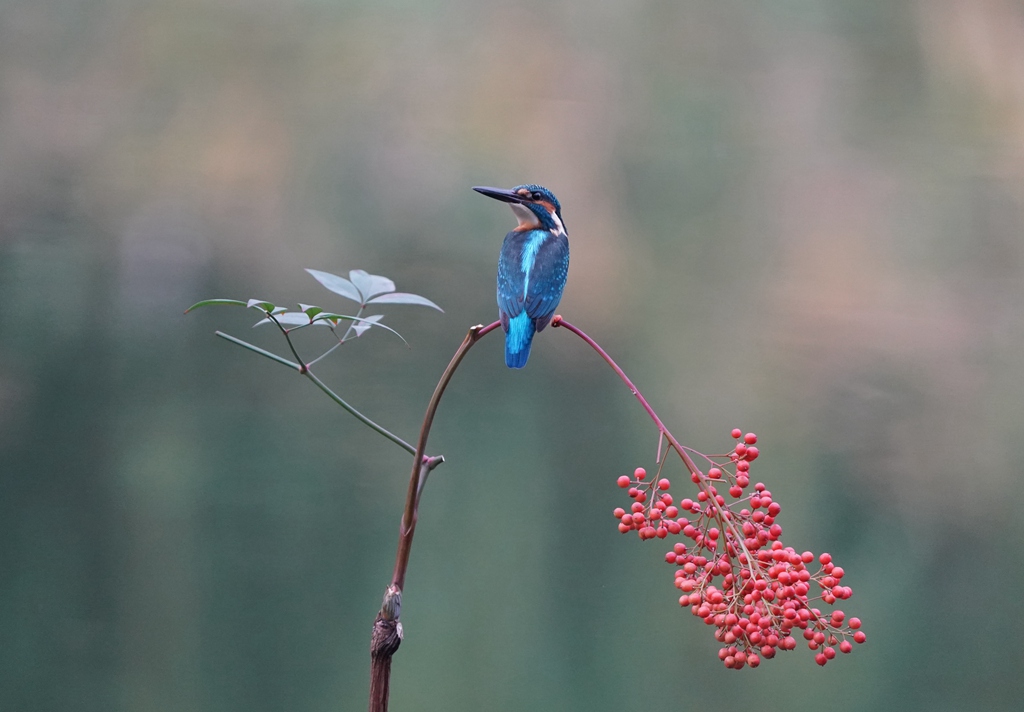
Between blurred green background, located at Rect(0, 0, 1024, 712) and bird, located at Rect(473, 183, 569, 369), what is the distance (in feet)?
1.72

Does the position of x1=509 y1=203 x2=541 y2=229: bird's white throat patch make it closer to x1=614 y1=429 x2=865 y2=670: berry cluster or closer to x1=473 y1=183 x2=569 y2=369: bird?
x1=473 y1=183 x2=569 y2=369: bird

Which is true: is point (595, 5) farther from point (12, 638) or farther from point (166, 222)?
point (12, 638)

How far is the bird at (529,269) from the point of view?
0.96m

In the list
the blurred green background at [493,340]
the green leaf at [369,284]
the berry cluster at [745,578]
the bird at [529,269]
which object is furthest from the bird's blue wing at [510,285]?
the blurred green background at [493,340]

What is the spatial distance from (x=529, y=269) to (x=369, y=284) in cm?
25

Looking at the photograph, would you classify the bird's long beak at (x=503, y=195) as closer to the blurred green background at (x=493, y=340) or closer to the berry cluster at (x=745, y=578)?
the berry cluster at (x=745, y=578)

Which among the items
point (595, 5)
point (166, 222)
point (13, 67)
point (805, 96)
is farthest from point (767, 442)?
point (13, 67)

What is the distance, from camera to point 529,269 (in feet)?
3.39

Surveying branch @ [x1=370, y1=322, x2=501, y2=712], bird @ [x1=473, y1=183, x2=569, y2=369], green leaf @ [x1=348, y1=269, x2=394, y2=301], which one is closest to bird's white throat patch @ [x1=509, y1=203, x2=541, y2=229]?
bird @ [x1=473, y1=183, x2=569, y2=369]

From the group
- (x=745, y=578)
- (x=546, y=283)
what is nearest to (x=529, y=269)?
(x=546, y=283)

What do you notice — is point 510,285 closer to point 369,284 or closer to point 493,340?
point 369,284

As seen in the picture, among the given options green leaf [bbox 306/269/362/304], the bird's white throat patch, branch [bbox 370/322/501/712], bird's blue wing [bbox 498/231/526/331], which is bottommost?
branch [bbox 370/322/501/712]

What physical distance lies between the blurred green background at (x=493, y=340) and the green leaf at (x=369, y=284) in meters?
0.80

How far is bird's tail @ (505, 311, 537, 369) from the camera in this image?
94 centimetres
